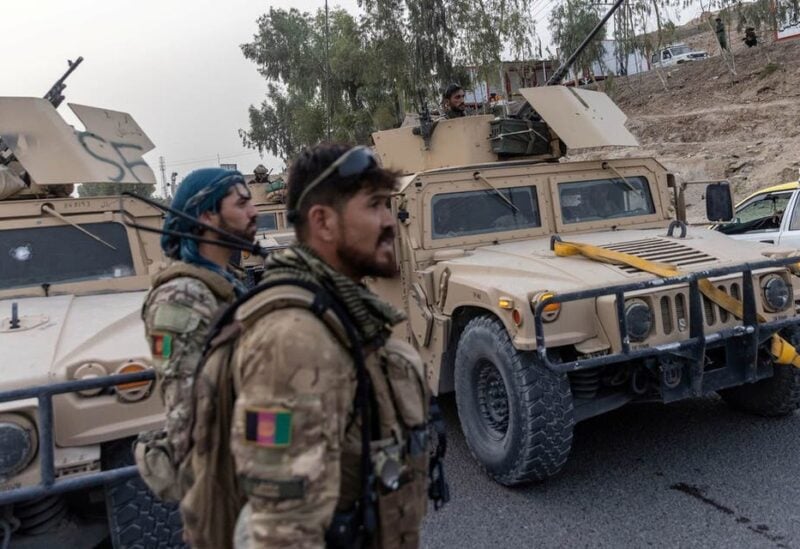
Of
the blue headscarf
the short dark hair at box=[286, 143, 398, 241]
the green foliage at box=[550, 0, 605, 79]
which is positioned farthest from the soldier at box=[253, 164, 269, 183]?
the green foliage at box=[550, 0, 605, 79]

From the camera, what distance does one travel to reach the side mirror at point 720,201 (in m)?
4.90

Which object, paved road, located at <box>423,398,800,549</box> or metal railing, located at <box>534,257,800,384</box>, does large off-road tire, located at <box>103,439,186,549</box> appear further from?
metal railing, located at <box>534,257,800,384</box>

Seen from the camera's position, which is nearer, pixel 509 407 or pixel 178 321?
pixel 178 321

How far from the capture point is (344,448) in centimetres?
128

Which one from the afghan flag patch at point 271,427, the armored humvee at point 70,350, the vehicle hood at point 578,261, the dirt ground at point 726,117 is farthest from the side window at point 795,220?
the dirt ground at point 726,117

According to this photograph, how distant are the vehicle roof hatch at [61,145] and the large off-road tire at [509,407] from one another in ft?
8.06

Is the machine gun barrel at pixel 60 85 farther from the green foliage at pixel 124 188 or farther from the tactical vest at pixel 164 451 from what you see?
the tactical vest at pixel 164 451

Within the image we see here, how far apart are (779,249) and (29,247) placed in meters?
4.36

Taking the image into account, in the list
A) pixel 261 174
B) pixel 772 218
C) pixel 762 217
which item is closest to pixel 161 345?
pixel 772 218

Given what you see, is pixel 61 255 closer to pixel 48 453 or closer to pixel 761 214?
Result: pixel 48 453

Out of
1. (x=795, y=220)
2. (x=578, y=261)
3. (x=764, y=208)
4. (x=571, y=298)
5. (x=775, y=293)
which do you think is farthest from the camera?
(x=764, y=208)

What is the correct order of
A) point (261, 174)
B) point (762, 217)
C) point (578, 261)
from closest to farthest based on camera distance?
1. point (578, 261)
2. point (762, 217)
3. point (261, 174)

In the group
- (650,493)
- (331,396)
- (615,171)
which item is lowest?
(650,493)

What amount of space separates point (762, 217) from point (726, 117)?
42.2 feet
